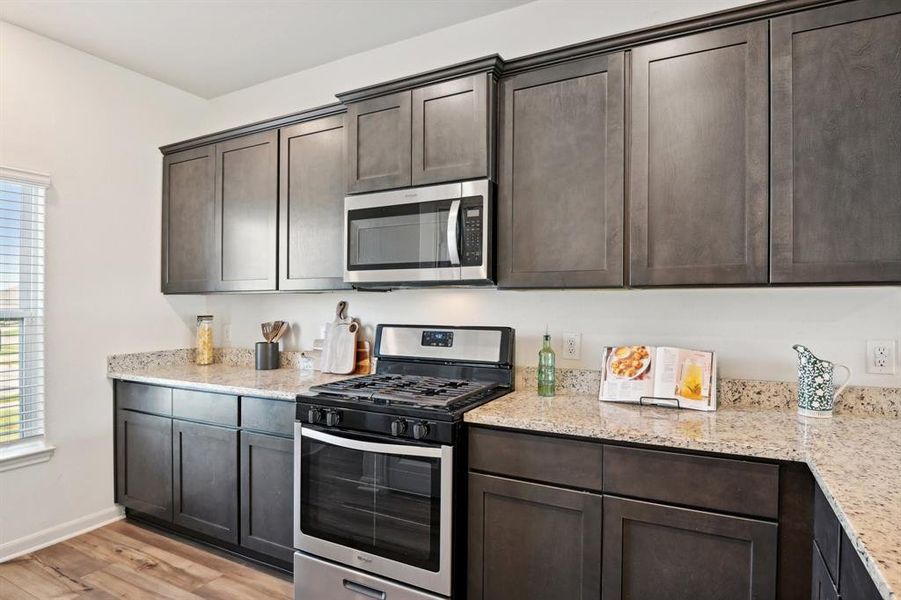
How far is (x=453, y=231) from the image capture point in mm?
2162

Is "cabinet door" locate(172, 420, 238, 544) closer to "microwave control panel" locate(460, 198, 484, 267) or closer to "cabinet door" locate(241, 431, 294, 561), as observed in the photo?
"cabinet door" locate(241, 431, 294, 561)

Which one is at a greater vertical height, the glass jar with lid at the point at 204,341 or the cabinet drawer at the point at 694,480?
the glass jar with lid at the point at 204,341

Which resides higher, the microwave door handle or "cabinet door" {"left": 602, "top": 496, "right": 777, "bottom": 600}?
the microwave door handle

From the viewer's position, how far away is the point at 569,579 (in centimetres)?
172

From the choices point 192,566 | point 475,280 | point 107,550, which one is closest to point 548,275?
point 475,280

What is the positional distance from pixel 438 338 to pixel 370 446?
741 millimetres

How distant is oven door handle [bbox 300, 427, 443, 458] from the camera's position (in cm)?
188

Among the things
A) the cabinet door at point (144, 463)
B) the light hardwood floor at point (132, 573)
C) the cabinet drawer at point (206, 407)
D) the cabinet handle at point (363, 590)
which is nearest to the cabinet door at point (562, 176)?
the cabinet handle at point (363, 590)

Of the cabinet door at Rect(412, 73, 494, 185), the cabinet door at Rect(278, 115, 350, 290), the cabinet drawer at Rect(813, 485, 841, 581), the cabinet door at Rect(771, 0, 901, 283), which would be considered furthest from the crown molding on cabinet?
the cabinet drawer at Rect(813, 485, 841, 581)

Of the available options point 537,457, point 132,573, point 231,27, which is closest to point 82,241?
point 231,27

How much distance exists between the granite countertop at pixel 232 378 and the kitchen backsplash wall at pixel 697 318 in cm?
51

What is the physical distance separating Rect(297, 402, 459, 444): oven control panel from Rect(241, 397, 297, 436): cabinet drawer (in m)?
0.20

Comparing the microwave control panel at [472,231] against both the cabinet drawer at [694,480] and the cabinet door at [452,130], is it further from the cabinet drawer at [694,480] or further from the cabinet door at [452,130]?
the cabinet drawer at [694,480]

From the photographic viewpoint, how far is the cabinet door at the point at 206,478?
2570 millimetres
